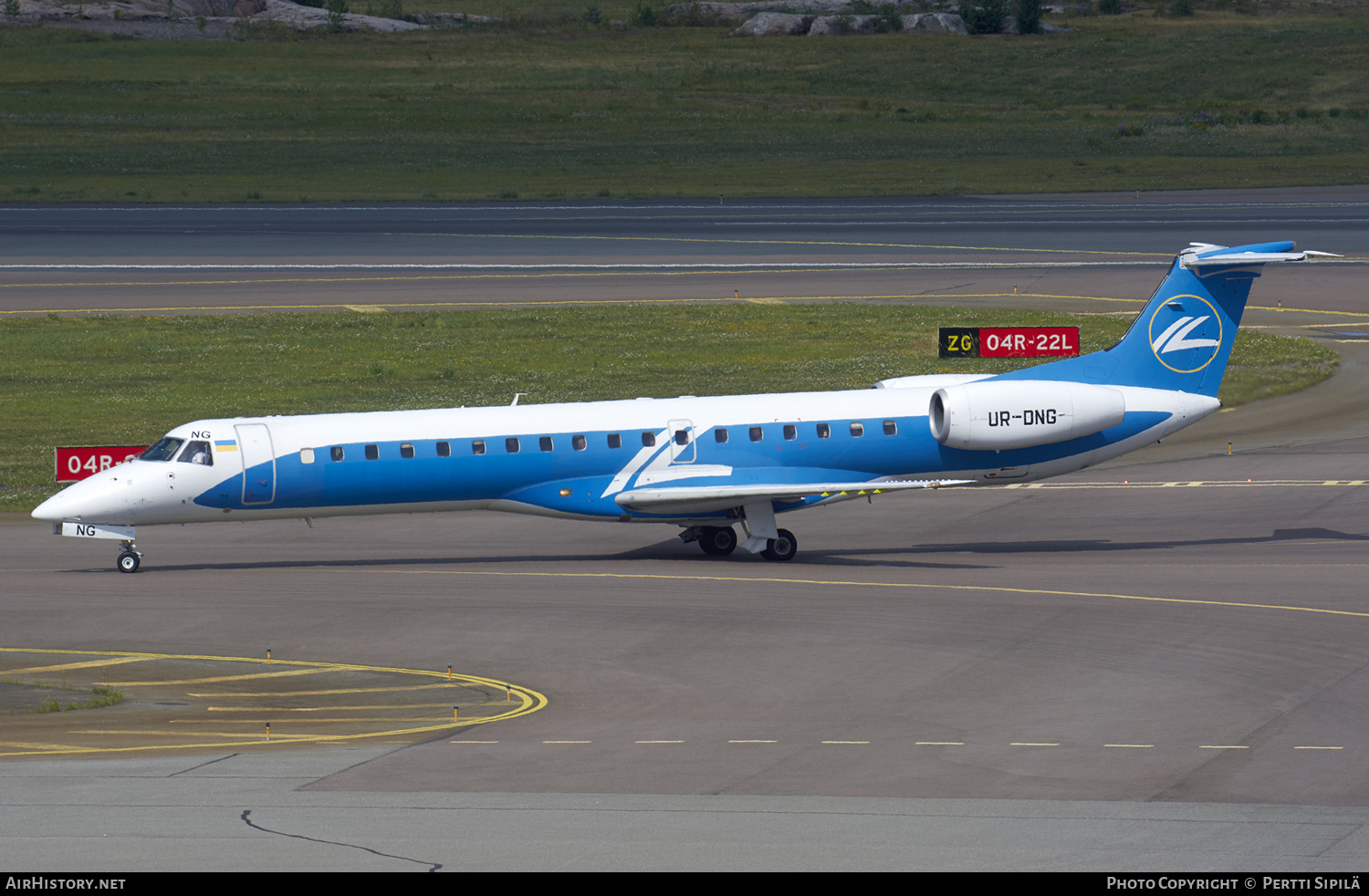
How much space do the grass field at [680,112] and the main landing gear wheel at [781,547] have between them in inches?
2638

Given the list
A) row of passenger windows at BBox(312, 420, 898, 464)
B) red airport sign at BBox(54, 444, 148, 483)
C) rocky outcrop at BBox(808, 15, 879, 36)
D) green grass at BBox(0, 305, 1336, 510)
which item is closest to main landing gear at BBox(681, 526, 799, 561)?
row of passenger windows at BBox(312, 420, 898, 464)

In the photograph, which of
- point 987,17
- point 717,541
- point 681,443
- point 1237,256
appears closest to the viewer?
point 681,443

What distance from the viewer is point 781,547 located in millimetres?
33938

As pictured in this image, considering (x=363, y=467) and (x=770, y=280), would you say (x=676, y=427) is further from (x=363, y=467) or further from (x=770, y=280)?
(x=770, y=280)

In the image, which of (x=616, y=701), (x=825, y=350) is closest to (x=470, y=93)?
(x=825, y=350)

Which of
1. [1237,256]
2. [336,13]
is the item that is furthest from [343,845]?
[336,13]

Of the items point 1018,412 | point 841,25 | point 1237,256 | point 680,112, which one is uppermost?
point 841,25

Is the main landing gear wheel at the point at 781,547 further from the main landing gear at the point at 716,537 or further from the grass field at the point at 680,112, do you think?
the grass field at the point at 680,112

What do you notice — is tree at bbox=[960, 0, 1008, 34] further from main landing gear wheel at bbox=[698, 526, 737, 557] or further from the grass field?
main landing gear wheel at bbox=[698, 526, 737, 557]

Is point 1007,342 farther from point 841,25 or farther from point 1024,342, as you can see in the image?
point 841,25

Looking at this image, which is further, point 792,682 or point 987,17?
point 987,17

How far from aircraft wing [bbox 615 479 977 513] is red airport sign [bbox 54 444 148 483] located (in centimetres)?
1074

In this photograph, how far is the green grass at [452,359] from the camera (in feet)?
161
